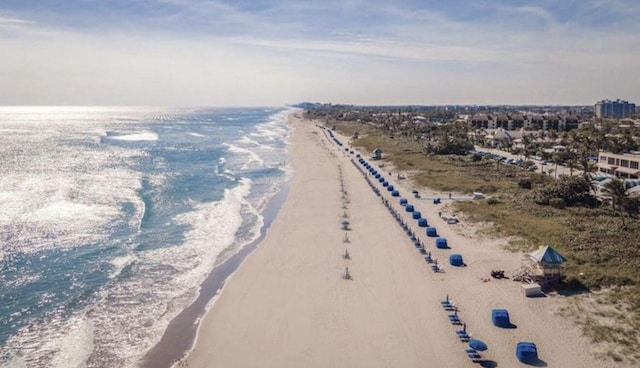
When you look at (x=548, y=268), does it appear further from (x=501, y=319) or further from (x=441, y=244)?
(x=441, y=244)

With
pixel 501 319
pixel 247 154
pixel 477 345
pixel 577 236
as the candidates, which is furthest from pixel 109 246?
pixel 247 154

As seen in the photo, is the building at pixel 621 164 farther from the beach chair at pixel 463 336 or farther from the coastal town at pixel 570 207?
the beach chair at pixel 463 336

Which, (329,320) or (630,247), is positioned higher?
(630,247)

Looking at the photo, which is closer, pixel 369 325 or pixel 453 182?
pixel 369 325

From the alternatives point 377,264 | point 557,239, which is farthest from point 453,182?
point 377,264

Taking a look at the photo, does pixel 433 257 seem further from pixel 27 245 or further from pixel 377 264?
pixel 27 245

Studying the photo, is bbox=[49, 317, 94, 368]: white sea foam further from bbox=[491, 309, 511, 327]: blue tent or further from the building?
the building
